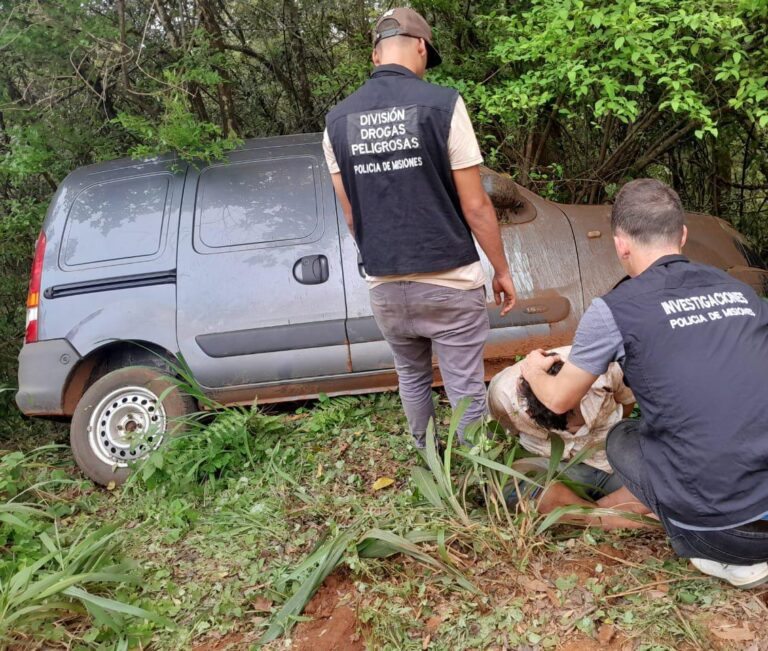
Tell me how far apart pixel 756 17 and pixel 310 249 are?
303cm

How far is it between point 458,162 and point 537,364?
0.85m

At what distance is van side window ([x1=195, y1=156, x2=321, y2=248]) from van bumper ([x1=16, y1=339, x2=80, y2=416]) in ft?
3.60

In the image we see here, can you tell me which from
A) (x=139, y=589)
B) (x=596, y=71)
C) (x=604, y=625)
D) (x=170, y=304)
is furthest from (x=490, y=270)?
(x=139, y=589)

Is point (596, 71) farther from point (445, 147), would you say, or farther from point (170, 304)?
point (170, 304)

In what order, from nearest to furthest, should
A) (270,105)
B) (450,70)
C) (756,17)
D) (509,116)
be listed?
(756,17) → (509,116) → (450,70) → (270,105)

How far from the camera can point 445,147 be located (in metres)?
2.38

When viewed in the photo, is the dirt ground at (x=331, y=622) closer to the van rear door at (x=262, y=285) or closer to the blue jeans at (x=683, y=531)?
the blue jeans at (x=683, y=531)

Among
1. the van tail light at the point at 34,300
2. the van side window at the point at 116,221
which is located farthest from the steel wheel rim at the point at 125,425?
the van side window at the point at 116,221

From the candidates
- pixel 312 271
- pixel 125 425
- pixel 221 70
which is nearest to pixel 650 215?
pixel 312 271

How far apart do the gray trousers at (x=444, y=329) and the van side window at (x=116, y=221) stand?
193cm

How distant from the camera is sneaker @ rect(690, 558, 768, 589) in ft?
6.54

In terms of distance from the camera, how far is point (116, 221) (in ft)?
12.9

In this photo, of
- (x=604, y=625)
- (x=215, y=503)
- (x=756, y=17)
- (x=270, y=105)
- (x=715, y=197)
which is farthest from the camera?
(x=270, y=105)

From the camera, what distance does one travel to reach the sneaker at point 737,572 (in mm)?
1994
